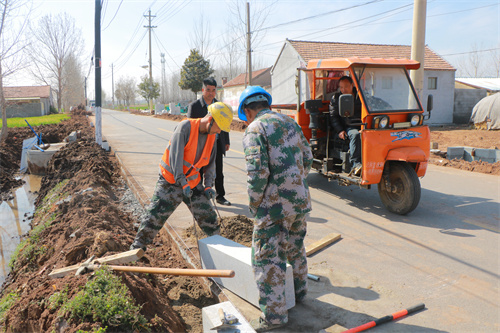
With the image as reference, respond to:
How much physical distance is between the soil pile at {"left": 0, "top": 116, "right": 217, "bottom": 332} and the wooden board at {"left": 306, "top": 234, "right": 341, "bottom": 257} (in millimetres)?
1509

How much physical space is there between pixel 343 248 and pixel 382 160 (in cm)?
194

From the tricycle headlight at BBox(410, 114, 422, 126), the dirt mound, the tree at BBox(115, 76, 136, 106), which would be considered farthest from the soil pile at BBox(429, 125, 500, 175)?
the tree at BBox(115, 76, 136, 106)

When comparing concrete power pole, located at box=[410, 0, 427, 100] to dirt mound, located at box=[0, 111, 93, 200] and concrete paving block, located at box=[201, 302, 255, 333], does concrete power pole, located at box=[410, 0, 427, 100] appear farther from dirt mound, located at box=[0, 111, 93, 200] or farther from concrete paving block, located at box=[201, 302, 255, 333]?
dirt mound, located at box=[0, 111, 93, 200]

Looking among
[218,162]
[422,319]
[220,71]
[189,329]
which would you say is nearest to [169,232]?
[218,162]

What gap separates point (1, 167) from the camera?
13.6 metres

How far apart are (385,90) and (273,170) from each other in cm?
451

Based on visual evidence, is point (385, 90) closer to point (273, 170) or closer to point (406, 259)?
point (406, 259)

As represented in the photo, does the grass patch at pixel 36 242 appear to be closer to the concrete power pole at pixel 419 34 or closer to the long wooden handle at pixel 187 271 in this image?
Answer: the long wooden handle at pixel 187 271

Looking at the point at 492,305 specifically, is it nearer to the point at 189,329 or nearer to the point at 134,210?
→ the point at 189,329

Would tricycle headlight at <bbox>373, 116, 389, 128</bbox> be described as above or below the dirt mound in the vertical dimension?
above

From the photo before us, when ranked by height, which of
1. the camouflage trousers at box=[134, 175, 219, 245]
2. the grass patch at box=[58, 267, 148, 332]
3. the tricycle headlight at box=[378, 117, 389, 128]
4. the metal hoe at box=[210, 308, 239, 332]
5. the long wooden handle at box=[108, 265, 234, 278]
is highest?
the tricycle headlight at box=[378, 117, 389, 128]

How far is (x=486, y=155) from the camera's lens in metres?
10.7

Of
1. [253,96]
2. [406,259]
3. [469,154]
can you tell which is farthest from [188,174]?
[469,154]

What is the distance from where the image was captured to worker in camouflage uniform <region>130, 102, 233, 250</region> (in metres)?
4.16
